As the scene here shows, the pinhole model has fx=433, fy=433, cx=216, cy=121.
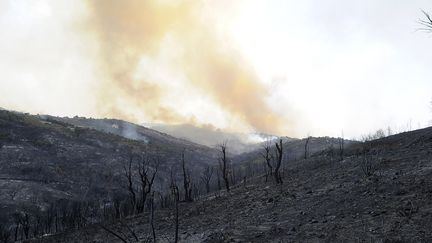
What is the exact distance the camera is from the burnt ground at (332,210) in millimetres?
23750

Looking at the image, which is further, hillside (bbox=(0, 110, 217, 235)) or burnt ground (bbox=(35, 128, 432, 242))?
hillside (bbox=(0, 110, 217, 235))

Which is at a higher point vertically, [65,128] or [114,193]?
[65,128]

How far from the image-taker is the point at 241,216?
121ft

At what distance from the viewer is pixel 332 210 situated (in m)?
29.9

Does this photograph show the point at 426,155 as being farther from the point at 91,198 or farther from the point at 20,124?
the point at 20,124

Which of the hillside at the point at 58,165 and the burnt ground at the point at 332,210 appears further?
the hillside at the point at 58,165

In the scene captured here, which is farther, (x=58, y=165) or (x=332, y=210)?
(x=58, y=165)

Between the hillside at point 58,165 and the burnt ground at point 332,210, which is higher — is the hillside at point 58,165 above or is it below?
above

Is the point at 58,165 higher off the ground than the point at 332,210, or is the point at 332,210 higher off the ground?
the point at 58,165

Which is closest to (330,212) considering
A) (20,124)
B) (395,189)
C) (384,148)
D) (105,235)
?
(395,189)

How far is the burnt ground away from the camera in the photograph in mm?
23750

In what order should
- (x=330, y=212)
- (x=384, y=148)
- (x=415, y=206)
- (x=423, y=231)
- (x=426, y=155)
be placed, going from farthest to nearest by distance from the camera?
(x=384, y=148) < (x=426, y=155) < (x=330, y=212) < (x=415, y=206) < (x=423, y=231)

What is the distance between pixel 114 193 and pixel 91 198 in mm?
6212

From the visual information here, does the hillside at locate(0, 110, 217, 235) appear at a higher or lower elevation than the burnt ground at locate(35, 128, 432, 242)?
higher
